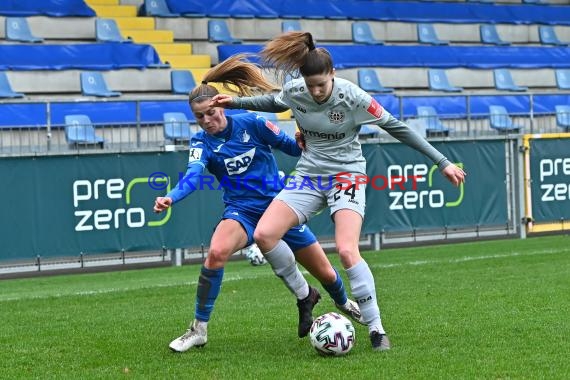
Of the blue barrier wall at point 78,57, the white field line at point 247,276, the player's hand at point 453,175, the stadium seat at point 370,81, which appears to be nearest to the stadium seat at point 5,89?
the blue barrier wall at point 78,57

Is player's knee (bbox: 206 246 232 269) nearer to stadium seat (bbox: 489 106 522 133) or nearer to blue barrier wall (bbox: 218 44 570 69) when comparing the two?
stadium seat (bbox: 489 106 522 133)

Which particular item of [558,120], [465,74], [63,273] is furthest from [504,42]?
[63,273]

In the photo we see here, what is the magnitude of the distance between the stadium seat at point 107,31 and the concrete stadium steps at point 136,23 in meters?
1.33

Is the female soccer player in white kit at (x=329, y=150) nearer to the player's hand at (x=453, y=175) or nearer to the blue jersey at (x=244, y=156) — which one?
the player's hand at (x=453, y=175)

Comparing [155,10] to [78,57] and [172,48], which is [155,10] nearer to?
[172,48]

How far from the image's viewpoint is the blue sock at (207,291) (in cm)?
830

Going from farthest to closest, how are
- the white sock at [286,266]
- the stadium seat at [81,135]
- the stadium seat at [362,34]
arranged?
the stadium seat at [362,34]
the stadium seat at [81,135]
the white sock at [286,266]

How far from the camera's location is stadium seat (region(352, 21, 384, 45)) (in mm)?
27031

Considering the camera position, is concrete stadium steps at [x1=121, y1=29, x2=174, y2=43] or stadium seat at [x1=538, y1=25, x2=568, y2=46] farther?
stadium seat at [x1=538, y1=25, x2=568, y2=46]

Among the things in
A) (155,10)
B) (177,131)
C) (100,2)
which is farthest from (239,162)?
(100,2)

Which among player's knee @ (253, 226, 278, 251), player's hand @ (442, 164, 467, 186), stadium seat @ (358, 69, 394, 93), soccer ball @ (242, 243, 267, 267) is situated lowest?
soccer ball @ (242, 243, 267, 267)

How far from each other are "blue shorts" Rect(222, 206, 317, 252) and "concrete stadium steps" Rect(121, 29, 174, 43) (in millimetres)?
16411

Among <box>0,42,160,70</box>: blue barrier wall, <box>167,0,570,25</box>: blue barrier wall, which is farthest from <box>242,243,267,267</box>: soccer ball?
<box>167,0,570,25</box>: blue barrier wall

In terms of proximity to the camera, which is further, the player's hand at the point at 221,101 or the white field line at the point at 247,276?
the white field line at the point at 247,276
